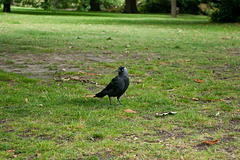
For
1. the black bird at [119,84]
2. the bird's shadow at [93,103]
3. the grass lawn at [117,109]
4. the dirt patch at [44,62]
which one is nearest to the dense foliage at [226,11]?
the grass lawn at [117,109]

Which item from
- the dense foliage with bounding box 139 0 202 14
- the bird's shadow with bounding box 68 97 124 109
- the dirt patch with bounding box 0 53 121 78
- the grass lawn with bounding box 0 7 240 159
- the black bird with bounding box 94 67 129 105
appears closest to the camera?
the grass lawn with bounding box 0 7 240 159

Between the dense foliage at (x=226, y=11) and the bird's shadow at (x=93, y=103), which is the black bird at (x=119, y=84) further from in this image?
the dense foliage at (x=226, y=11)

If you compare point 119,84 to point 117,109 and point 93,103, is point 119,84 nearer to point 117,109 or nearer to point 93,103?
point 117,109

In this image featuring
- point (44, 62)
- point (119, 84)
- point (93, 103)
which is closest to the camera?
point (119, 84)

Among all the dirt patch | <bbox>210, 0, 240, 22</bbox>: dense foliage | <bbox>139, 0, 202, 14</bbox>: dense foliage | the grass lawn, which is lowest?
the grass lawn

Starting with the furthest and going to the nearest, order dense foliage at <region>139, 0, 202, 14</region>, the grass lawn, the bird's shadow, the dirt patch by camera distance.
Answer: dense foliage at <region>139, 0, 202, 14</region> → the dirt patch → the bird's shadow → the grass lawn

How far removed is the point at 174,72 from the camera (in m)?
6.88

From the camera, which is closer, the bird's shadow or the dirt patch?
the bird's shadow

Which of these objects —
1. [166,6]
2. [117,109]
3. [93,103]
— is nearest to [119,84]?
[117,109]

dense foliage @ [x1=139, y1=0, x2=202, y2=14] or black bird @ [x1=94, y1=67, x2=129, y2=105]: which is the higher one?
dense foliage @ [x1=139, y1=0, x2=202, y2=14]

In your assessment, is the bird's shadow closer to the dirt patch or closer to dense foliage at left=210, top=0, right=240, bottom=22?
the dirt patch

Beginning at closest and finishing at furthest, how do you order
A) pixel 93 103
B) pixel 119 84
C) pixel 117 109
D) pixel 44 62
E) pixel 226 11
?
pixel 119 84, pixel 117 109, pixel 93 103, pixel 44 62, pixel 226 11

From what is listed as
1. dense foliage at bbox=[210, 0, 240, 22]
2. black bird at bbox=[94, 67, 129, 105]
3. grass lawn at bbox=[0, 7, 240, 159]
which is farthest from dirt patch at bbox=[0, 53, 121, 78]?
dense foliage at bbox=[210, 0, 240, 22]

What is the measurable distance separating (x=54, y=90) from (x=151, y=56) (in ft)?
14.0
